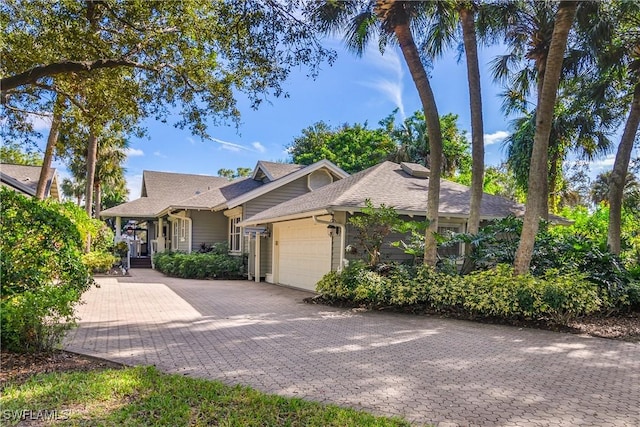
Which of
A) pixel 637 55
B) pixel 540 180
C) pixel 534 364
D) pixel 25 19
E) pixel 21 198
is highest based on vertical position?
pixel 637 55

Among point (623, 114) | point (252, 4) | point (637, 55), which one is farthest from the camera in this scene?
point (623, 114)

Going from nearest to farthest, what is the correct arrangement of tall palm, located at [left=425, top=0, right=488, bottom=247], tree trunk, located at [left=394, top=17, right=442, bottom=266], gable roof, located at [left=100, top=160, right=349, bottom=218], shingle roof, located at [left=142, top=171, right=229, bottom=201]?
1. tree trunk, located at [left=394, top=17, right=442, bottom=266]
2. tall palm, located at [left=425, top=0, right=488, bottom=247]
3. gable roof, located at [left=100, top=160, right=349, bottom=218]
4. shingle roof, located at [left=142, top=171, right=229, bottom=201]

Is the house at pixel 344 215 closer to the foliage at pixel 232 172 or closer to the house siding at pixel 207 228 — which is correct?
the house siding at pixel 207 228

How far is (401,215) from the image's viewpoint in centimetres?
1267

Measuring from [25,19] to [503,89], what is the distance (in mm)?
13879

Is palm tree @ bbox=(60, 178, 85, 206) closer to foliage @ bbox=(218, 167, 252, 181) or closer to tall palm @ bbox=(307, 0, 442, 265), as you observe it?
foliage @ bbox=(218, 167, 252, 181)

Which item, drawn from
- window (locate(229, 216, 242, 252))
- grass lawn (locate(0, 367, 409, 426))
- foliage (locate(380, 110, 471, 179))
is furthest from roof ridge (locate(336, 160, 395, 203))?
foliage (locate(380, 110, 471, 179))

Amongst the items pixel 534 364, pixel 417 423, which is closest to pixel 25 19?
pixel 417 423

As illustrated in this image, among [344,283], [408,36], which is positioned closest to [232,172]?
[344,283]

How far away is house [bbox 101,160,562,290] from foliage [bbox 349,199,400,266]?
19.8 inches

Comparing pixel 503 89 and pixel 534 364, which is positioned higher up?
pixel 503 89

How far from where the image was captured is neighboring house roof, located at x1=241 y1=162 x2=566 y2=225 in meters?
12.2

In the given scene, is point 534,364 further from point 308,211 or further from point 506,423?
point 308,211

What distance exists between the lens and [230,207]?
1919cm
